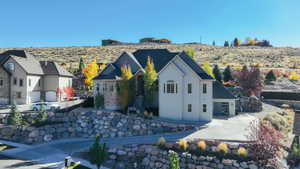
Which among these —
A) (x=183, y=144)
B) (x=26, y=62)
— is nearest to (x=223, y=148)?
(x=183, y=144)

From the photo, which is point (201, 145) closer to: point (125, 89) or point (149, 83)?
point (149, 83)

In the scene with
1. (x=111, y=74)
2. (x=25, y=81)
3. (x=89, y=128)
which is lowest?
(x=89, y=128)

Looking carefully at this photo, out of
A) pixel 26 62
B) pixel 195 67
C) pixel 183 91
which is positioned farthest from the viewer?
pixel 26 62

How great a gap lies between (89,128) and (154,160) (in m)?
11.5

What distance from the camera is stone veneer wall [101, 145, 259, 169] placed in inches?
679

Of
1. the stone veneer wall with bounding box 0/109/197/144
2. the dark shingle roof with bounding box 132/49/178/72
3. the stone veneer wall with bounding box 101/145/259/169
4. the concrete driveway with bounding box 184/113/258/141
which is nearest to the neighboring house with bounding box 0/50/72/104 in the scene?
the stone veneer wall with bounding box 0/109/197/144

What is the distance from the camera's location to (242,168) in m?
16.8

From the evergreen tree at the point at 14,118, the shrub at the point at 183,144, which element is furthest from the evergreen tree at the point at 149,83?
the evergreen tree at the point at 14,118

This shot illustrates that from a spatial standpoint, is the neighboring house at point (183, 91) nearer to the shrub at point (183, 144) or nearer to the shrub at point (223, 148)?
the shrub at point (183, 144)

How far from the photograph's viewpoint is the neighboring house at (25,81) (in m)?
38.8

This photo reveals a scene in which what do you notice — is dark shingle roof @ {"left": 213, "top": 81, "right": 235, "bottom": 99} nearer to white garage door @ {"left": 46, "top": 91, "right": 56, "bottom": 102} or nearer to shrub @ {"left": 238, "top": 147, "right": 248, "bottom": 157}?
shrub @ {"left": 238, "top": 147, "right": 248, "bottom": 157}

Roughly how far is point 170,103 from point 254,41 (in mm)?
147439

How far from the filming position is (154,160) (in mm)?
19000

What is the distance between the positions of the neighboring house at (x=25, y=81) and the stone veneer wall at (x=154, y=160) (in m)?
27.8
